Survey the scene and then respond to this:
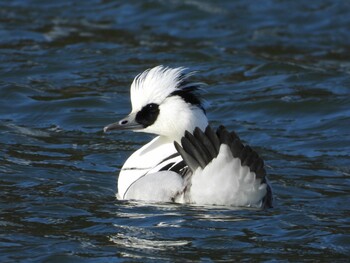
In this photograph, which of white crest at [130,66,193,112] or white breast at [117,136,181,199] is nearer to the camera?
white crest at [130,66,193,112]

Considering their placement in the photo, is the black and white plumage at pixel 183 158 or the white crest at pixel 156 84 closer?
the black and white plumage at pixel 183 158

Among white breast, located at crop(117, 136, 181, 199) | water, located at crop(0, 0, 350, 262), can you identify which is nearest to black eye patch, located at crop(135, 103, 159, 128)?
white breast, located at crop(117, 136, 181, 199)

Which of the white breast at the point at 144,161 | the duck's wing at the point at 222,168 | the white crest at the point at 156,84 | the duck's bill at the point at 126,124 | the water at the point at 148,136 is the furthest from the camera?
the duck's bill at the point at 126,124

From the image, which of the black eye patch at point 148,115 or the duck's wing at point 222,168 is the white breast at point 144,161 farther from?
the duck's wing at point 222,168

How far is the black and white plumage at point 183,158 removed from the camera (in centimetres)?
850

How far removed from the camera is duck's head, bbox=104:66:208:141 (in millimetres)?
9445

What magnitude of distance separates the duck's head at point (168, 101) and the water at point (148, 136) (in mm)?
837

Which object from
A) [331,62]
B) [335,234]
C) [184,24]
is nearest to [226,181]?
[335,234]

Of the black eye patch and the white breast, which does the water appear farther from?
the black eye patch

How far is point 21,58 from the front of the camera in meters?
15.1

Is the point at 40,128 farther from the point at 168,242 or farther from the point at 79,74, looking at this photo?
the point at 168,242

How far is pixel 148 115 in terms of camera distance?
31.9ft

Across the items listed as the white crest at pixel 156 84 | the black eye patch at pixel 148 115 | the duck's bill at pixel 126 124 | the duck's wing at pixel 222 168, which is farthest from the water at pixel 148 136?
the white crest at pixel 156 84

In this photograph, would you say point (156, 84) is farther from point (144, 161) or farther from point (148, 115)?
point (144, 161)
